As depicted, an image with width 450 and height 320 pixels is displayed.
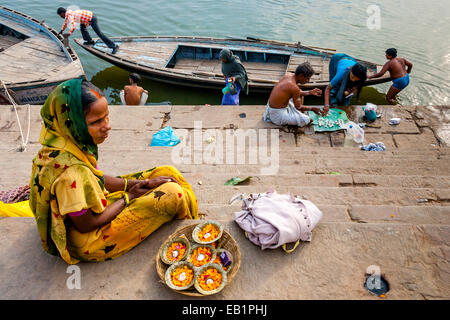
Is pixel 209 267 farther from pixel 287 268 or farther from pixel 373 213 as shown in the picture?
pixel 373 213

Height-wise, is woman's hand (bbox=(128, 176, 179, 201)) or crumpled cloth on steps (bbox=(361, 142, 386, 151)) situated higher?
woman's hand (bbox=(128, 176, 179, 201))

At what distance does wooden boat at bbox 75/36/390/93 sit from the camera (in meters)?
8.34

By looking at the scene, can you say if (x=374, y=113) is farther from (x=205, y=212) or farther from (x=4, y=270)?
(x=4, y=270)

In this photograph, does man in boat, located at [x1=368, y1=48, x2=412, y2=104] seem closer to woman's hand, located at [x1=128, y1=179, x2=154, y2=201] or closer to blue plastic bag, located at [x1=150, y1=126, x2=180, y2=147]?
blue plastic bag, located at [x1=150, y1=126, x2=180, y2=147]

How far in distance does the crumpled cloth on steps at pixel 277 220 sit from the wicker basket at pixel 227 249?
21cm

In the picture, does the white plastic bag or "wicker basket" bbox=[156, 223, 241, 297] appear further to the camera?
the white plastic bag

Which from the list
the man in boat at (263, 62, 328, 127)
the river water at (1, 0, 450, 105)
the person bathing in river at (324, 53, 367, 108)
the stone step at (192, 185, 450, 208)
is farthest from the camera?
the river water at (1, 0, 450, 105)

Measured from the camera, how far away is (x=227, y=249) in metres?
2.59

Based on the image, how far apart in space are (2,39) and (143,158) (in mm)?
9333

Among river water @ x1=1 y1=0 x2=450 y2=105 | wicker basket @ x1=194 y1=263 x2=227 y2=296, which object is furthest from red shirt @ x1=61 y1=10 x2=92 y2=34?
wicker basket @ x1=194 y1=263 x2=227 y2=296

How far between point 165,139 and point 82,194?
319 centimetres

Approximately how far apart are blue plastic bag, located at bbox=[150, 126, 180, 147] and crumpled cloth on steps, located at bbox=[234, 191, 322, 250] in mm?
2652

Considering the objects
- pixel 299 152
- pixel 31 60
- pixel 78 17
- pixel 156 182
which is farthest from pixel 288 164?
pixel 78 17

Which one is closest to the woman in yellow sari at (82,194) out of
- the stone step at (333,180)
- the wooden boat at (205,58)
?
the stone step at (333,180)
